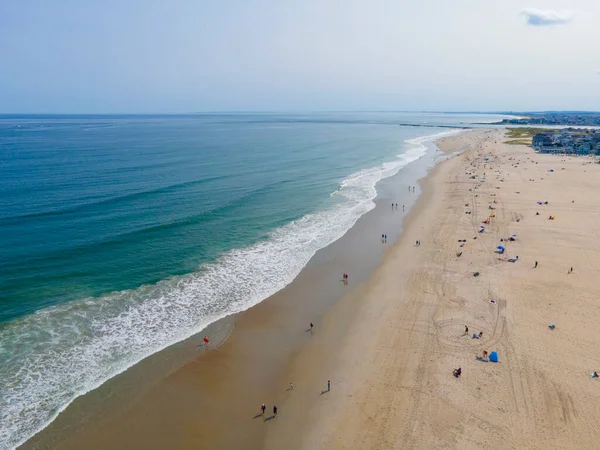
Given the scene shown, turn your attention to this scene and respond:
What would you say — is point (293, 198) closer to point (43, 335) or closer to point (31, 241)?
point (31, 241)

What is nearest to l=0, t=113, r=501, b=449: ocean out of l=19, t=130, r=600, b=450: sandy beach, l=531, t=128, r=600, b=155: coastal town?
l=19, t=130, r=600, b=450: sandy beach

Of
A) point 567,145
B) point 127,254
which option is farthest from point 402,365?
point 567,145

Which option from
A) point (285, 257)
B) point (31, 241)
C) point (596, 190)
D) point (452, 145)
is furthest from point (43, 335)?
point (452, 145)

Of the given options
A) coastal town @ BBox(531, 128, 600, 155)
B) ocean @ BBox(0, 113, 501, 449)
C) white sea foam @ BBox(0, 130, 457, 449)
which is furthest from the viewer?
coastal town @ BBox(531, 128, 600, 155)

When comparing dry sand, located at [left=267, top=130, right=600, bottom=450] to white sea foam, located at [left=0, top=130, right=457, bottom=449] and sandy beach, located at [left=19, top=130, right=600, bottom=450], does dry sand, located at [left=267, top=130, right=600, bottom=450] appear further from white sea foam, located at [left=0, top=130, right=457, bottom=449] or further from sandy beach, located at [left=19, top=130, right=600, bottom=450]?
white sea foam, located at [left=0, top=130, right=457, bottom=449]

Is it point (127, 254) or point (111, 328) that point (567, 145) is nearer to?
point (127, 254)

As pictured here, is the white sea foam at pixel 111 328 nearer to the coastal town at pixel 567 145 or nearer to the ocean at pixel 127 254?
the ocean at pixel 127 254
